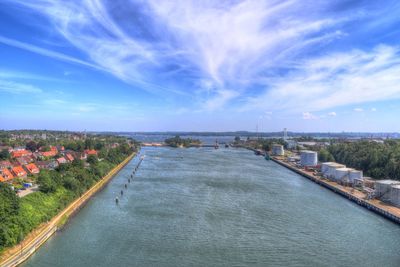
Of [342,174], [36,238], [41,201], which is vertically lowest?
[36,238]

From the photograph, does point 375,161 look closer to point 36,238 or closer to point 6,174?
point 36,238

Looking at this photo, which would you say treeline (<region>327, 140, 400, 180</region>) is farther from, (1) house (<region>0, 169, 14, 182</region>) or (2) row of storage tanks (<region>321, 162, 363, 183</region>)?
(1) house (<region>0, 169, 14, 182</region>)

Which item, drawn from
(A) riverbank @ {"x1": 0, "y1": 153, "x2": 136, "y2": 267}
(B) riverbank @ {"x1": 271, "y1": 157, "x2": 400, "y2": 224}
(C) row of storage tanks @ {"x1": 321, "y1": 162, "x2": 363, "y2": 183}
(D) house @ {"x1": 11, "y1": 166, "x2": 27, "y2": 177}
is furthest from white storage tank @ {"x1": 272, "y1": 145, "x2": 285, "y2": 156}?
(A) riverbank @ {"x1": 0, "y1": 153, "x2": 136, "y2": 267}

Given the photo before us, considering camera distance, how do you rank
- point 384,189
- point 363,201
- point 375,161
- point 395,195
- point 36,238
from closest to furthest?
point 36,238 < point 395,195 < point 363,201 < point 384,189 < point 375,161

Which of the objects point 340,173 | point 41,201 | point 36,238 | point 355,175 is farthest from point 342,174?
point 36,238

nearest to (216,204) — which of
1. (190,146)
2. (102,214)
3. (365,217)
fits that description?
(102,214)

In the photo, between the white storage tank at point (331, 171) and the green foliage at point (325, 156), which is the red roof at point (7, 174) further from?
the green foliage at point (325, 156)

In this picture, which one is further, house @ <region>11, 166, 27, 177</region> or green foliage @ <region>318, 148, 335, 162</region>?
green foliage @ <region>318, 148, 335, 162</region>
